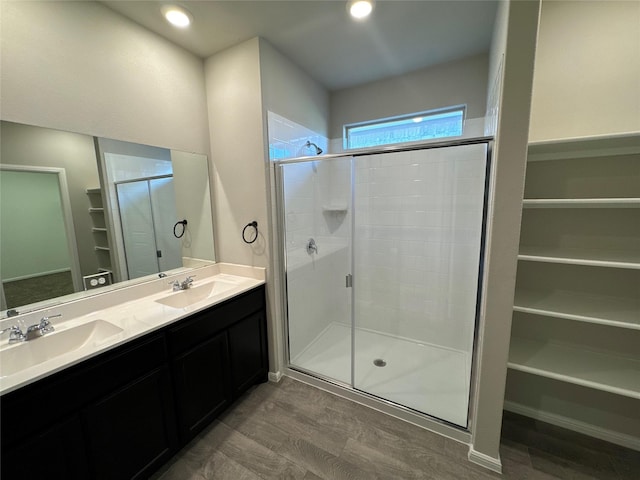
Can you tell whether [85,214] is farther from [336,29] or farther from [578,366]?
[578,366]

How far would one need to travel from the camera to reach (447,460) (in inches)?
61.6

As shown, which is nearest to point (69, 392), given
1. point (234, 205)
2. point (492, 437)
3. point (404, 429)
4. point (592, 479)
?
point (234, 205)

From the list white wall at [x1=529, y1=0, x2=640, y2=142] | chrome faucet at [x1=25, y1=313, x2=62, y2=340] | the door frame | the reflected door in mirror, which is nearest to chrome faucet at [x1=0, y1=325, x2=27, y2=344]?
chrome faucet at [x1=25, y1=313, x2=62, y2=340]

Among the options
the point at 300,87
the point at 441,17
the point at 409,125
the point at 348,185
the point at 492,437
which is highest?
the point at 441,17

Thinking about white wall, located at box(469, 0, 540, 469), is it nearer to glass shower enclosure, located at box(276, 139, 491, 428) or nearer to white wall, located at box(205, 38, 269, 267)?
glass shower enclosure, located at box(276, 139, 491, 428)

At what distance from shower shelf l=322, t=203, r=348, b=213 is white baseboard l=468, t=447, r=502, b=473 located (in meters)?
2.23

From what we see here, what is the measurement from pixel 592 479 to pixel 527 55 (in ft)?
7.38

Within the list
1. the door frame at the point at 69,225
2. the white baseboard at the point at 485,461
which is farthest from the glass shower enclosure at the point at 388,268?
the door frame at the point at 69,225

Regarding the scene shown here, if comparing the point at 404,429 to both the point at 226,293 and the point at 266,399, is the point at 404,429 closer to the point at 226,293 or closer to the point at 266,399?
the point at 266,399

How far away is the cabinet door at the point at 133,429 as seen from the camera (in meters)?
1.21

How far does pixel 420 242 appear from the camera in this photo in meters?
2.70

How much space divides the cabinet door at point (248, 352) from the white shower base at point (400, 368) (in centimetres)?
42

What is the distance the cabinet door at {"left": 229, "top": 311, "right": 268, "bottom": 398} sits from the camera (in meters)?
1.93

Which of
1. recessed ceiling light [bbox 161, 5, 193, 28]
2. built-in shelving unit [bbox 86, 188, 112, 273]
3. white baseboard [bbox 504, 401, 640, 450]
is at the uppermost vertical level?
recessed ceiling light [bbox 161, 5, 193, 28]
